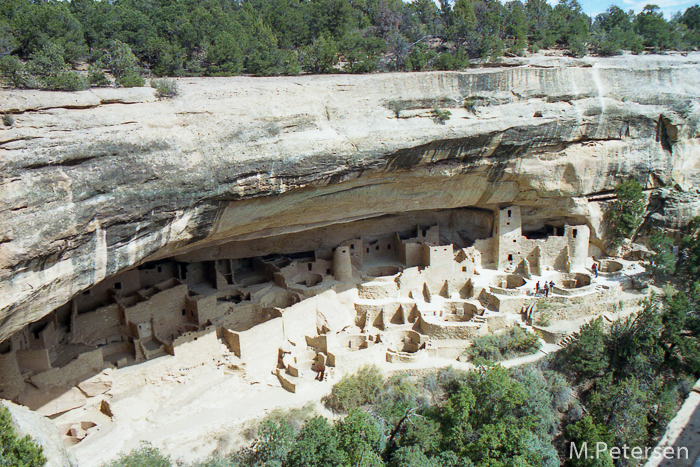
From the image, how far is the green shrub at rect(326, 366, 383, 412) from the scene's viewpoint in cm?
1611

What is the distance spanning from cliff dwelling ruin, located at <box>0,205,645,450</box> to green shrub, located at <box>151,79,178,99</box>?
6543 millimetres

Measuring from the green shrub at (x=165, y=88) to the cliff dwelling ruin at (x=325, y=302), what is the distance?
654cm

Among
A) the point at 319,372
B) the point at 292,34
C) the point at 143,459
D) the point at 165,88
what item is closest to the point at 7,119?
the point at 165,88

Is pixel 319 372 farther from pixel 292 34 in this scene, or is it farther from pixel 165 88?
pixel 292 34

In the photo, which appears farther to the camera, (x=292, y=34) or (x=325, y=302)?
(x=292, y=34)

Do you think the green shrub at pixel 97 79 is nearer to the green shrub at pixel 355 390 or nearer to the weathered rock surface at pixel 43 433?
the weathered rock surface at pixel 43 433

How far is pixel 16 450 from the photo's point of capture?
388 inches

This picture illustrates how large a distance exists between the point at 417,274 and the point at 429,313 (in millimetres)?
1500

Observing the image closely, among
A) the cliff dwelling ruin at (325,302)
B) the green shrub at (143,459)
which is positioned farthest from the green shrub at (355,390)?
the green shrub at (143,459)

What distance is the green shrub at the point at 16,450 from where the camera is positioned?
31.6ft

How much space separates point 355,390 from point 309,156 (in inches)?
274

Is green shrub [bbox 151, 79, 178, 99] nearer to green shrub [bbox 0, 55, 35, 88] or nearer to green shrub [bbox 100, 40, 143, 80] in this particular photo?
green shrub [bbox 100, 40, 143, 80]

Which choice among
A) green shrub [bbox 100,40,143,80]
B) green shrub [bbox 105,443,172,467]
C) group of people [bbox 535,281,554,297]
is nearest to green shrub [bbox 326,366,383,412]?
green shrub [bbox 105,443,172,467]

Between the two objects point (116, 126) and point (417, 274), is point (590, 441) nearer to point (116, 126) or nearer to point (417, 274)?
point (417, 274)
